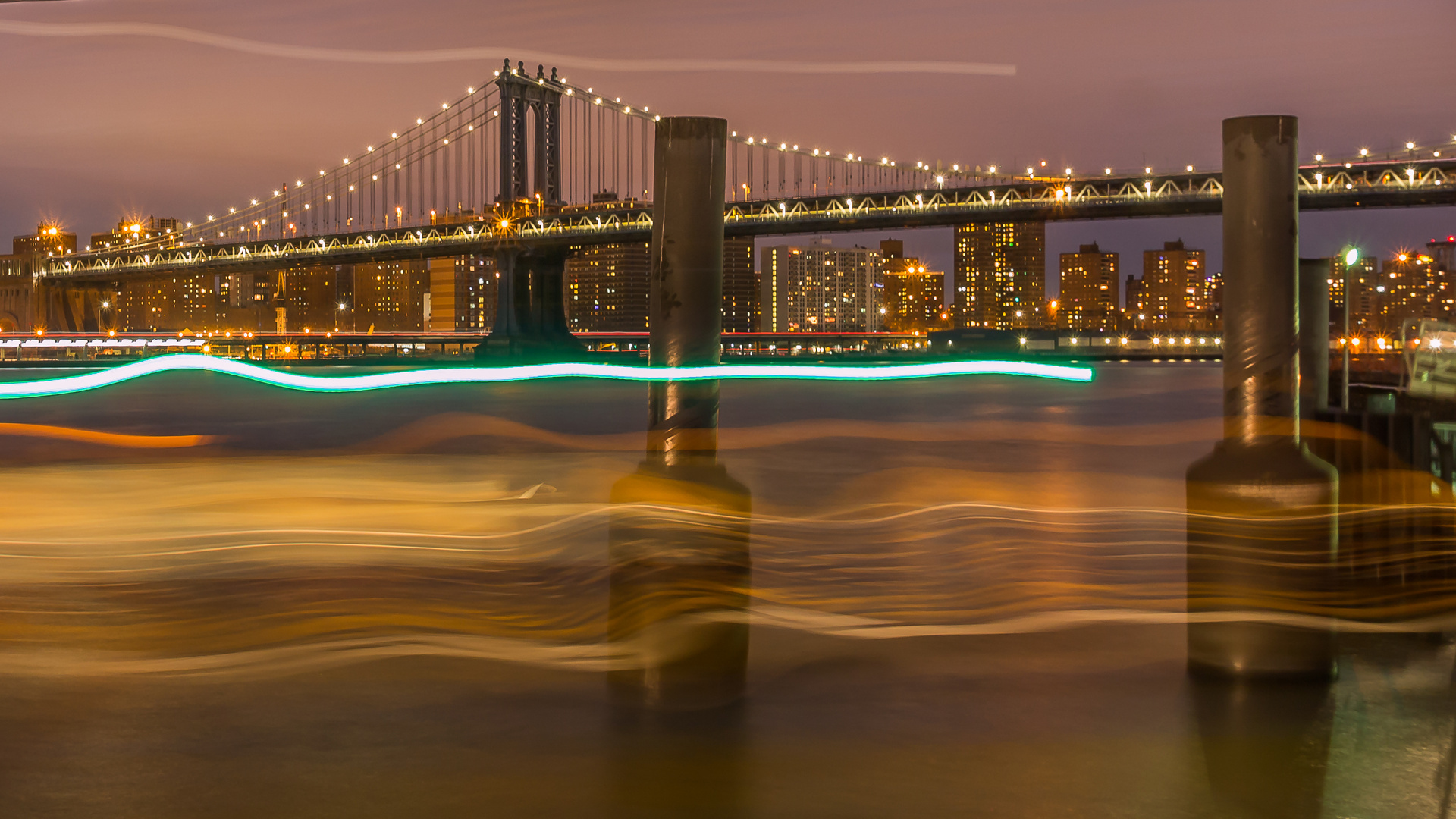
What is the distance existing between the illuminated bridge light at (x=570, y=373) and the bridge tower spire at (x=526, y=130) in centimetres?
6666

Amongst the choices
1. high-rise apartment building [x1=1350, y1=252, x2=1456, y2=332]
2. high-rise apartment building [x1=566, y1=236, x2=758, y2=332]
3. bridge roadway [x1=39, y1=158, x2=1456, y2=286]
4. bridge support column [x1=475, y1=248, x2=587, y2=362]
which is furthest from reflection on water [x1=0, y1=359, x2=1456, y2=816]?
high-rise apartment building [x1=566, y1=236, x2=758, y2=332]

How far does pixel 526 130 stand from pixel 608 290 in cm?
8027

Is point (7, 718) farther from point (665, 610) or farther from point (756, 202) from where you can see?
point (756, 202)

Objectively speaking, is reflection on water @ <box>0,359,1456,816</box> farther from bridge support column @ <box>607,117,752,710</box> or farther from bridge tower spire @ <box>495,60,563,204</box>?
bridge tower spire @ <box>495,60,563,204</box>

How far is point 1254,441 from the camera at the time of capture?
6.08 m

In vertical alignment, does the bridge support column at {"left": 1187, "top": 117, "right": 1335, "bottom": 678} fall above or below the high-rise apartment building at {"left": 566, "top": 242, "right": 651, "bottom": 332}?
below

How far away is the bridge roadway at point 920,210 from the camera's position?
244ft

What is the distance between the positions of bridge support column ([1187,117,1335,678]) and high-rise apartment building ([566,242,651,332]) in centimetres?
14317

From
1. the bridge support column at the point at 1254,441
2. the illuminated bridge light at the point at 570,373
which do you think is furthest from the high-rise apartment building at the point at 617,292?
the bridge support column at the point at 1254,441

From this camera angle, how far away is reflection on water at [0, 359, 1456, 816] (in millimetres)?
4395

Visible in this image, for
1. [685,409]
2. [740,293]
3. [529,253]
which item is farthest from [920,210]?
[740,293]

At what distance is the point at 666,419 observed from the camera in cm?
572

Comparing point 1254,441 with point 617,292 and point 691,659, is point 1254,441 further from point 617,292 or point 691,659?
point 617,292

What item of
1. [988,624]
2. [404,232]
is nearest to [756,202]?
[404,232]
